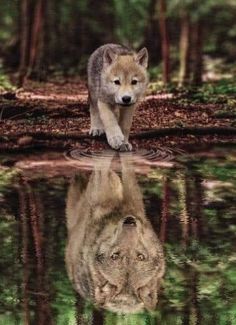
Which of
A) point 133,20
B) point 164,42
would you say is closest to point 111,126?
point 164,42

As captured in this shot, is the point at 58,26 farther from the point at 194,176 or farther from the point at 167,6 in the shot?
the point at 194,176

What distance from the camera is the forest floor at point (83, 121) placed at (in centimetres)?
899

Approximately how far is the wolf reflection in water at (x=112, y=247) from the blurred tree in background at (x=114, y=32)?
23.4 feet

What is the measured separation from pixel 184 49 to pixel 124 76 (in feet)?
20.2

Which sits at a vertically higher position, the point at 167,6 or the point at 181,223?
the point at 167,6

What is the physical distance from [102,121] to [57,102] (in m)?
2.96

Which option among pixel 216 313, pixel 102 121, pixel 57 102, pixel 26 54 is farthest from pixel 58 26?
pixel 216 313

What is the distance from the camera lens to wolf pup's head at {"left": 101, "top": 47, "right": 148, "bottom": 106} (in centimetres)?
815

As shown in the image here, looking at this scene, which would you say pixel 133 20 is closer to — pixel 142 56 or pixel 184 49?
pixel 184 49

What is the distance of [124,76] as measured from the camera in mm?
8195

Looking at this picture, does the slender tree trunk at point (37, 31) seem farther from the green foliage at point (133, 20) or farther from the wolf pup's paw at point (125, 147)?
the wolf pup's paw at point (125, 147)

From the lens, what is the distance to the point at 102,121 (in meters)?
8.84

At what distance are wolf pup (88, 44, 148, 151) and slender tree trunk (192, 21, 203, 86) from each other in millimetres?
4814

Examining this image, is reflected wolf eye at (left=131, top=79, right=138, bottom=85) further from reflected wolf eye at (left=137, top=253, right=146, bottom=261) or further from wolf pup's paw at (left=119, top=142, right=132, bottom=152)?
reflected wolf eye at (left=137, top=253, right=146, bottom=261)
